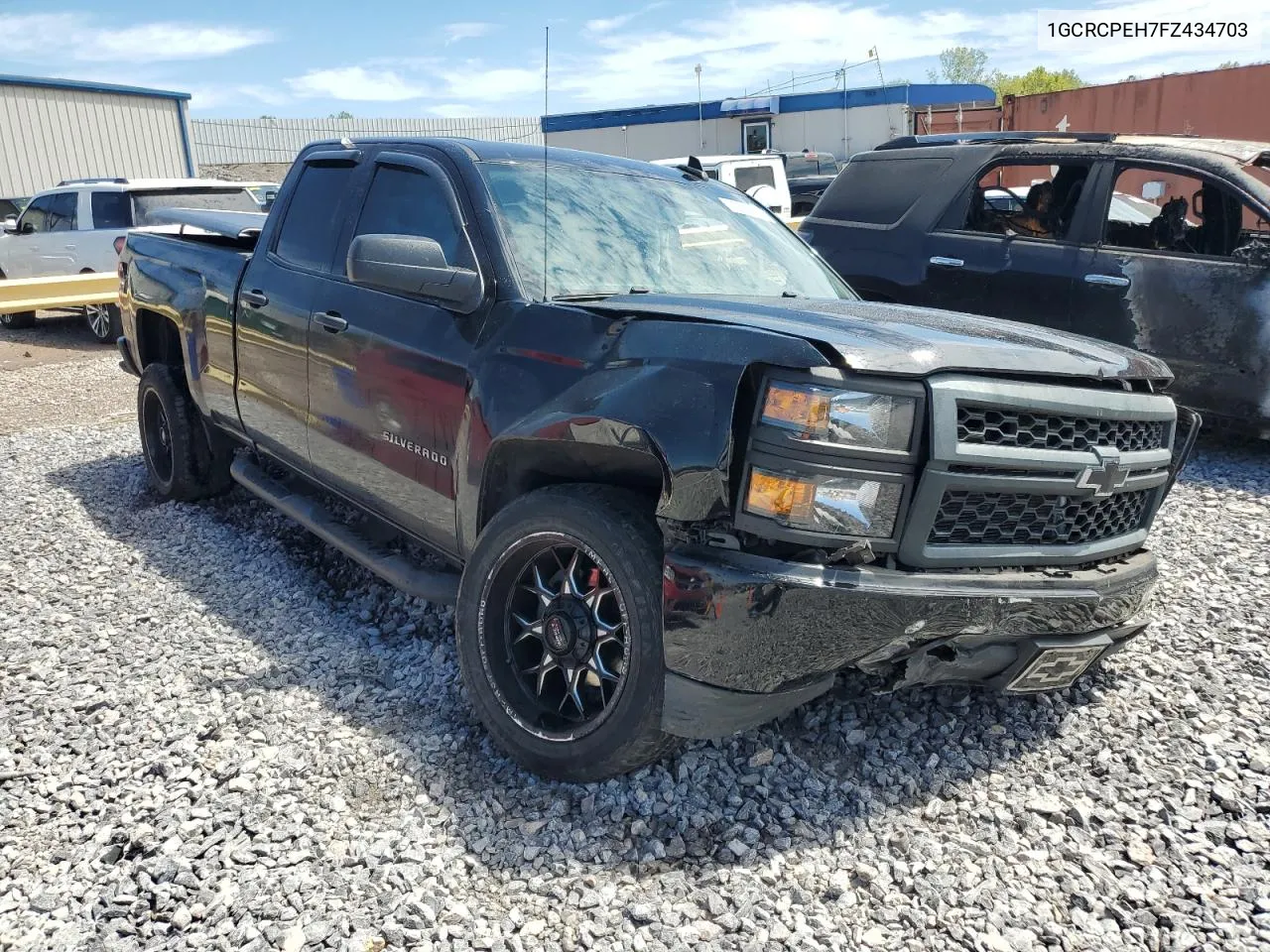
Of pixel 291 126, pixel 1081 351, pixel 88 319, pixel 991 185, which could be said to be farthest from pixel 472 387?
pixel 291 126

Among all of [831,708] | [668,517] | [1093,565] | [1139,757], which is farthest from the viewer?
[831,708]

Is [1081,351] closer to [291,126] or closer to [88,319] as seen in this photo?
[88,319]

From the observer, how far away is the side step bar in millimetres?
3445

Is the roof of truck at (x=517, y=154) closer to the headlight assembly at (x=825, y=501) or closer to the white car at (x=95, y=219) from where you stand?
the headlight assembly at (x=825, y=501)

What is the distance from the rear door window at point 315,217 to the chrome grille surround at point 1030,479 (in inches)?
104

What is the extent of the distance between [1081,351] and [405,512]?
2.28m

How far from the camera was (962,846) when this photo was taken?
8.59ft

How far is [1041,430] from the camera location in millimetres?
2596

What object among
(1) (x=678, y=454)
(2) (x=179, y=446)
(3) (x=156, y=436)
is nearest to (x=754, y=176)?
(3) (x=156, y=436)

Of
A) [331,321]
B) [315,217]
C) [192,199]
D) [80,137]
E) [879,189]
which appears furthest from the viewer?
[80,137]

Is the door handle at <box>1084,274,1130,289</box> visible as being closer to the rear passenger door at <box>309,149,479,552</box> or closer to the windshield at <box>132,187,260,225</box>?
the rear passenger door at <box>309,149,479,552</box>

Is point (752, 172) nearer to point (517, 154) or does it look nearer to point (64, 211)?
point (64, 211)

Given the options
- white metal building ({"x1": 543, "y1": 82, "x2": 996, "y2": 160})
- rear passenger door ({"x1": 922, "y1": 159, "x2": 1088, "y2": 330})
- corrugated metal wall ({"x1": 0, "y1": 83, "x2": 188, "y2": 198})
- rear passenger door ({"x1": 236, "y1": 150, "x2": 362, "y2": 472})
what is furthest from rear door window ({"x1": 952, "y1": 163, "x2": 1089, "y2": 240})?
corrugated metal wall ({"x1": 0, "y1": 83, "x2": 188, "y2": 198})

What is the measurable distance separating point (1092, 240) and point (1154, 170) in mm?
522
